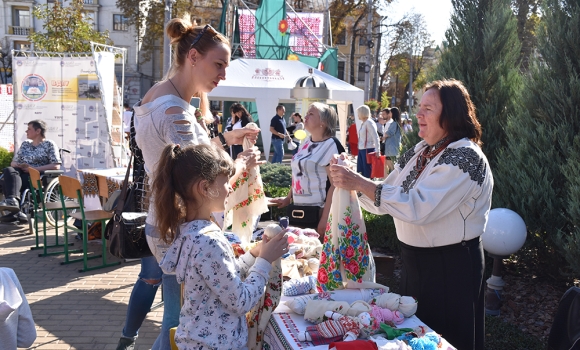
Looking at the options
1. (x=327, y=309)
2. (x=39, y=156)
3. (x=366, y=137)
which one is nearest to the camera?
(x=327, y=309)

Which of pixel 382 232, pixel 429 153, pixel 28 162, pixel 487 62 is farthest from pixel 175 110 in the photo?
pixel 28 162

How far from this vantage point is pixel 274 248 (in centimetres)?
223

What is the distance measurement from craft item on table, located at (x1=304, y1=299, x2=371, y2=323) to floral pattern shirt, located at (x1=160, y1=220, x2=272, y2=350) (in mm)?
329

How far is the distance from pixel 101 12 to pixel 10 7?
8.35 m

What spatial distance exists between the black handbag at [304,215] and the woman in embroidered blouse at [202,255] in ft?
7.73

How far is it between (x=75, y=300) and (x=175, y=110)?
11.0 ft

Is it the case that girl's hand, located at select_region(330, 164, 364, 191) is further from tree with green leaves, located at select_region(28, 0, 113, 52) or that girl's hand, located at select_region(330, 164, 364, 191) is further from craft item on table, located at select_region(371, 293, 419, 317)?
tree with green leaves, located at select_region(28, 0, 113, 52)

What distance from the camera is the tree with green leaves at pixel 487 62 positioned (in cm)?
561

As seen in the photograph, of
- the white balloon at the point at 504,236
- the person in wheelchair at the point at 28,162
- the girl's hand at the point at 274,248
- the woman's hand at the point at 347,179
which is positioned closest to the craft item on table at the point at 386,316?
the girl's hand at the point at 274,248

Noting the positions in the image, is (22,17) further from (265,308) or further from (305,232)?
(265,308)

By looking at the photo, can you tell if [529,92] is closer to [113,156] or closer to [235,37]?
[113,156]

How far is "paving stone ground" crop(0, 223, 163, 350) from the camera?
4148 millimetres

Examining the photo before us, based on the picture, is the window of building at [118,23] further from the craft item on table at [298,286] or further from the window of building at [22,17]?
the craft item on table at [298,286]

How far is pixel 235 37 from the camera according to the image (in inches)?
750
